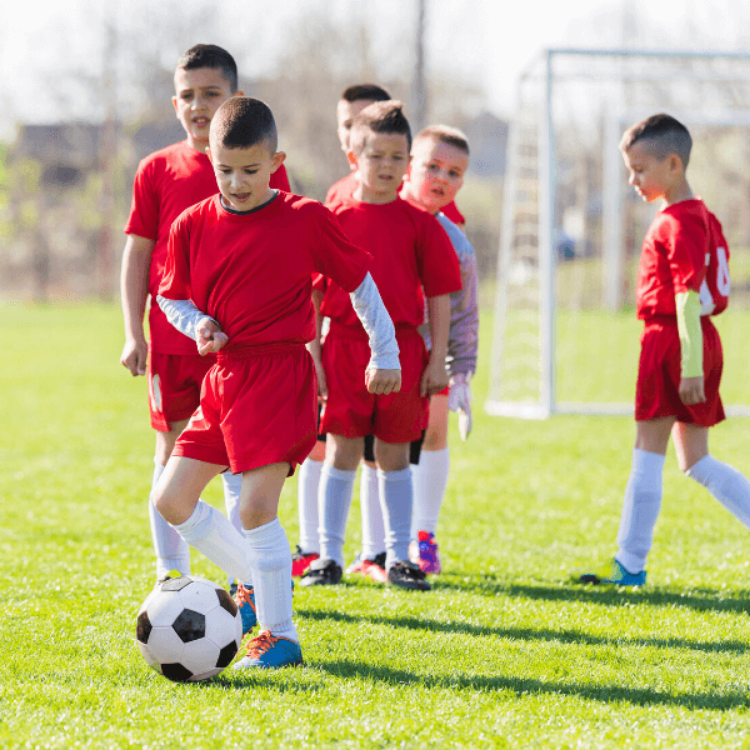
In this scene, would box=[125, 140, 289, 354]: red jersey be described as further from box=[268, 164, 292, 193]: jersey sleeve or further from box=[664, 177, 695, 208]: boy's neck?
box=[664, 177, 695, 208]: boy's neck

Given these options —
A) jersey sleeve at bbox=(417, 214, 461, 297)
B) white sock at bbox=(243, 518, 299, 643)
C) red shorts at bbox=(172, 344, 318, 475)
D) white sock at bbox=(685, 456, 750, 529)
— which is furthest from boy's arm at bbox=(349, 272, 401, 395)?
white sock at bbox=(685, 456, 750, 529)

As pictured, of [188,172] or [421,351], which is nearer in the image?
[188,172]

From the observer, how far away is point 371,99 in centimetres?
484

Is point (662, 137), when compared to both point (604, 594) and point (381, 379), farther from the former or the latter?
point (604, 594)

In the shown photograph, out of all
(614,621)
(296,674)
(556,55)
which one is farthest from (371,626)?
(556,55)

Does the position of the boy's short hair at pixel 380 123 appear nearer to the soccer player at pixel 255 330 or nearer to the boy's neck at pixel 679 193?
the soccer player at pixel 255 330

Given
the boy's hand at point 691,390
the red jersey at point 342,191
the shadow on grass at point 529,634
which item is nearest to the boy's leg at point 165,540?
the shadow on grass at point 529,634

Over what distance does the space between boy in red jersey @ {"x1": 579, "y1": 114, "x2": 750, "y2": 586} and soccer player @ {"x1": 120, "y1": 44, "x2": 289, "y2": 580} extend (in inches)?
60.7

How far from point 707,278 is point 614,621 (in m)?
1.48

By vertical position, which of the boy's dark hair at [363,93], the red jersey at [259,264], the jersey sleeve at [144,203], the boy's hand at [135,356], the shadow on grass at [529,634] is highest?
the boy's dark hair at [363,93]

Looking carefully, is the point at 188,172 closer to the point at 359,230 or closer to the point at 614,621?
the point at 359,230

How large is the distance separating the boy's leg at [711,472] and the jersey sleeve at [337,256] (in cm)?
172

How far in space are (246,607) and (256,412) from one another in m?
0.88

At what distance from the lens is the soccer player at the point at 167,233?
3.63 meters
